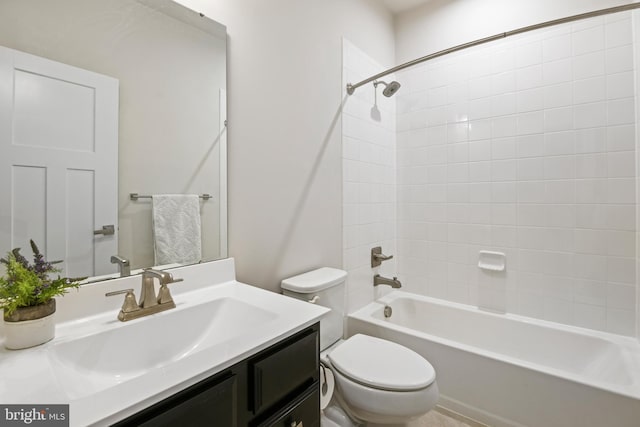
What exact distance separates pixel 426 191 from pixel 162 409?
86.6 inches

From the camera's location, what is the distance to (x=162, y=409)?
1.74 ft

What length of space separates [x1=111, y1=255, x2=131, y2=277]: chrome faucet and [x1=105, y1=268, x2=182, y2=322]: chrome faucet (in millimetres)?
74

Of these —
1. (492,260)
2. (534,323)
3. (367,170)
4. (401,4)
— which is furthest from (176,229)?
(401,4)

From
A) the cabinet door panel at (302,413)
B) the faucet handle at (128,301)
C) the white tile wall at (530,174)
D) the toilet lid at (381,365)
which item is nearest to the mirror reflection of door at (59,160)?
the faucet handle at (128,301)

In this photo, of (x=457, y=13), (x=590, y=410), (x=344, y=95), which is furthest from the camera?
(x=457, y=13)

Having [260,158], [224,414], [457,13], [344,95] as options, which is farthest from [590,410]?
[457,13]

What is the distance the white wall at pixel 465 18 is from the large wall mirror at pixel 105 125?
70.5 inches

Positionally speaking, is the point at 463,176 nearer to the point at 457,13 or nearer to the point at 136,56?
the point at 457,13

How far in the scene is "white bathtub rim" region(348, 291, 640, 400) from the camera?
1.25 meters

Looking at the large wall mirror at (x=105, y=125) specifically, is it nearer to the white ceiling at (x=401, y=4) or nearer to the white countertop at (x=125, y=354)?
the white countertop at (x=125, y=354)

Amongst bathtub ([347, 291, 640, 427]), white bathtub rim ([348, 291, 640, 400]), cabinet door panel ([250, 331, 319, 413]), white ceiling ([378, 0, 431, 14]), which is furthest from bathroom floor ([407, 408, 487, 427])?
white ceiling ([378, 0, 431, 14])

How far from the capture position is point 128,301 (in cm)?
87
